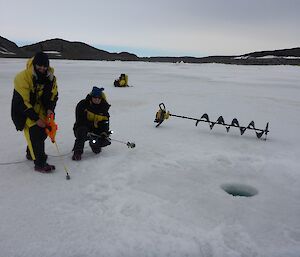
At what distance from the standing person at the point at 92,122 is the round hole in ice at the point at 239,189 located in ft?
6.55

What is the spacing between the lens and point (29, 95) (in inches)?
173

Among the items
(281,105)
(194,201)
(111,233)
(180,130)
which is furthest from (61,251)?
(281,105)

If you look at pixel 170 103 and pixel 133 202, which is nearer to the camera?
pixel 133 202

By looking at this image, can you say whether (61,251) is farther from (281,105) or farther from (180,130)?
(281,105)

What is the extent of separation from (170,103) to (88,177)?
658 centimetres

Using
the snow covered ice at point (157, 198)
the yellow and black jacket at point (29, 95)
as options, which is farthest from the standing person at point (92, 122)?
the yellow and black jacket at point (29, 95)

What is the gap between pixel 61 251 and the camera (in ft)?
9.27

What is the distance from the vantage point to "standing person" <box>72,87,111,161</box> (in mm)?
5035

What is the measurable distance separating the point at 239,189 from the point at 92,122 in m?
2.37

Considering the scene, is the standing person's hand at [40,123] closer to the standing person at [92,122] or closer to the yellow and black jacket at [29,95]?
the yellow and black jacket at [29,95]

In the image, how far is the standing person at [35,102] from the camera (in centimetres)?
434

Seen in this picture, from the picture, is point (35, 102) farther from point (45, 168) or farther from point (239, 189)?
point (239, 189)

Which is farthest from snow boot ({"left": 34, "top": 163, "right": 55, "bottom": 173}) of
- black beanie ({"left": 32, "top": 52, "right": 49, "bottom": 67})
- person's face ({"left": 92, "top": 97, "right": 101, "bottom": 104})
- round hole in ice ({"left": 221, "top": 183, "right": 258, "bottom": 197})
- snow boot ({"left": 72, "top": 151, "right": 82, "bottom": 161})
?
round hole in ice ({"left": 221, "top": 183, "right": 258, "bottom": 197})

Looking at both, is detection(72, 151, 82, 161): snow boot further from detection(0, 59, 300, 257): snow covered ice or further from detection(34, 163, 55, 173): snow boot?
detection(34, 163, 55, 173): snow boot
